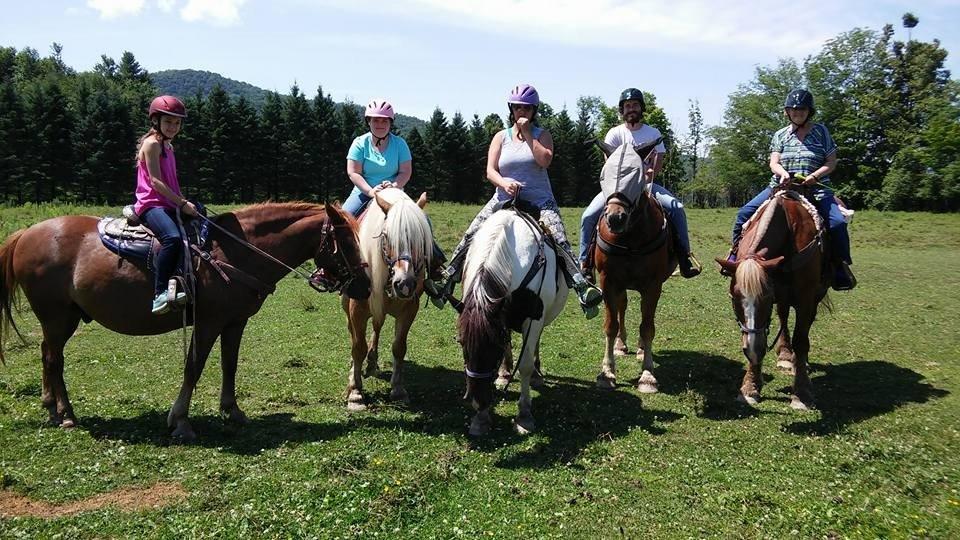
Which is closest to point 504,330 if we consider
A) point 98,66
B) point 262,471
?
point 262,471

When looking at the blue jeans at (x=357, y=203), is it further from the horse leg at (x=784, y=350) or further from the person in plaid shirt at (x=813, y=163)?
the horse leg at (x=784, y=350)

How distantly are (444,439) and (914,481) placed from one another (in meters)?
4.36

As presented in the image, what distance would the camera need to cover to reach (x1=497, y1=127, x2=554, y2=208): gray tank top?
718cm

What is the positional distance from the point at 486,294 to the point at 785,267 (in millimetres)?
4145

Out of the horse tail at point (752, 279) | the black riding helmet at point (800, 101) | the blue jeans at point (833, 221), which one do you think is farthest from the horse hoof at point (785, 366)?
the black riding helmet at point (800, 101)

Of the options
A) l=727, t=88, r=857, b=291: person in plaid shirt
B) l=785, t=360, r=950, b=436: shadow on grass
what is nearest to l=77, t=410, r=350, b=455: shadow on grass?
l=785, t=360, r=950, b=436: shadow on grass

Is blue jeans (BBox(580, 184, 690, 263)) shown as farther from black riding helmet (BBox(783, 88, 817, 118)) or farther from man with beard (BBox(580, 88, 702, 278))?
black riding helmet (BBox(783, 88, 817, 118))

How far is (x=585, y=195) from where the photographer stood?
6475cm

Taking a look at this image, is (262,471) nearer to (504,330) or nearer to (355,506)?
(355,506)

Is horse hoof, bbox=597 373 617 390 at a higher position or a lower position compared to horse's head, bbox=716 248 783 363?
lower

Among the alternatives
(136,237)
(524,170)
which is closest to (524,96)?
(524,170)

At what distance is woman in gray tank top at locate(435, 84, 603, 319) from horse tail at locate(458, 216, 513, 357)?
851 mm

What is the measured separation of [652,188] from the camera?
8773 millimetres

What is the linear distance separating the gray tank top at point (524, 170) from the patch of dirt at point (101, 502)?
15.6 feet
